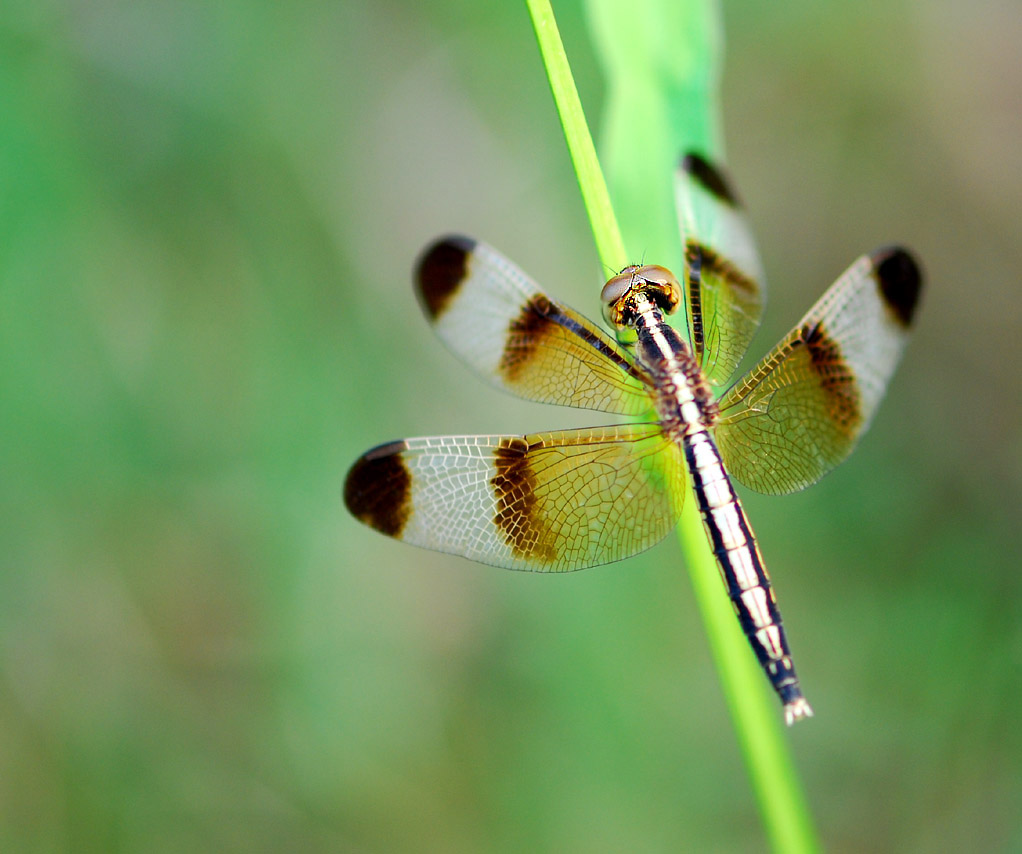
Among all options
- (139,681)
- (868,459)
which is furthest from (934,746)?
(139,681)

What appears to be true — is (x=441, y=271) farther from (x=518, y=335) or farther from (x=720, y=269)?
(x=720, y=269)

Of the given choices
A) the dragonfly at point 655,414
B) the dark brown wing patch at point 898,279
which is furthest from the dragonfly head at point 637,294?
the dark brown wing patch at point 898,279

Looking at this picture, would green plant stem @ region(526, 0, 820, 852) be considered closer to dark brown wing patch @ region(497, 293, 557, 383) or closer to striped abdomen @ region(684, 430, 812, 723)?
striped abdomen @ region(684, 430, 812, 723)

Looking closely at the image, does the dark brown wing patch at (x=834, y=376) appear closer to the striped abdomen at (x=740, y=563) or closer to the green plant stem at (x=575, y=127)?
the striped abdomen at (x=740, y=563)

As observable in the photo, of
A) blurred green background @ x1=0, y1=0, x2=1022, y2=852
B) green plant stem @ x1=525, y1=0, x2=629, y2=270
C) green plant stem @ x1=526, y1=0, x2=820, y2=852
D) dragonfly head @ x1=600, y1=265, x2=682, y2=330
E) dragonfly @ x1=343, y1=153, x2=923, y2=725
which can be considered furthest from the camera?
blurred green background @ x1=0, y1=0, x2=1022, y2=852

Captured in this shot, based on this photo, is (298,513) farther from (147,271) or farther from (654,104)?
(654,104)

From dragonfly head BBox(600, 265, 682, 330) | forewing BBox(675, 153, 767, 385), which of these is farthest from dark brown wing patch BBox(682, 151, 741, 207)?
dragonfly head BBox(600, 265, 682, 330)
